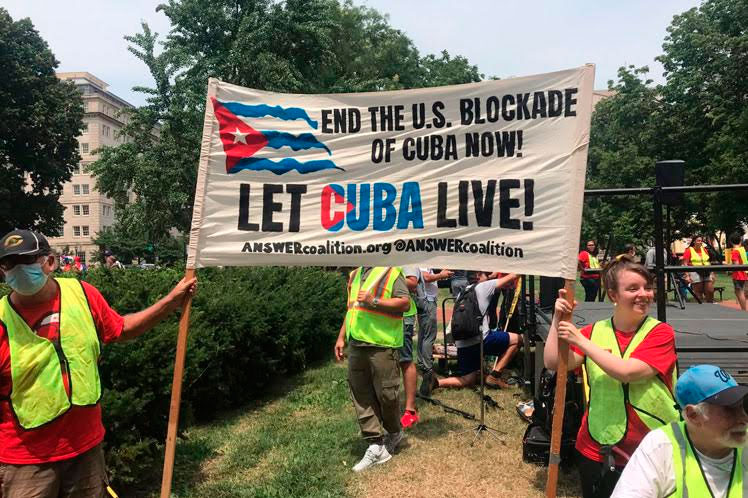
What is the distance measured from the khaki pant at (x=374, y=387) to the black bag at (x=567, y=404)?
1.18 meters

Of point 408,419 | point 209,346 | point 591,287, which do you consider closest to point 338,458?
point 408,419

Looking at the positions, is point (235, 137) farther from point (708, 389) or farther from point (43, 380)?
point (708, 389)

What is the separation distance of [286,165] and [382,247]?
30.0 inches

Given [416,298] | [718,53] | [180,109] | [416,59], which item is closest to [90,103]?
[416,59]

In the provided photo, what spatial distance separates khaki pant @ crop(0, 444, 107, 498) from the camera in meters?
2.45

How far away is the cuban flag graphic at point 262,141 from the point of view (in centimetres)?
337

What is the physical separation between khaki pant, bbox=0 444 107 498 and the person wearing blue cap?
227 cm

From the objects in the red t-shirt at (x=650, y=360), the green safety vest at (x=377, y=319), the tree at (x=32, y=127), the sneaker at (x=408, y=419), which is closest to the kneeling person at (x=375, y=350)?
the green safety vest at (x=377, y=319)

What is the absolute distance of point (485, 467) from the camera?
4660mm

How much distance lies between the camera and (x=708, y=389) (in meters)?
1.88

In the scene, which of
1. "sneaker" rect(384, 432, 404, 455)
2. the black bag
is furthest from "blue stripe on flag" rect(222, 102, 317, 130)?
"sneaker" rect(384, 432, 404, 455)

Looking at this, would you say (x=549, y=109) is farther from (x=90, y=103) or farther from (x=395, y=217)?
(x=90, y=103)

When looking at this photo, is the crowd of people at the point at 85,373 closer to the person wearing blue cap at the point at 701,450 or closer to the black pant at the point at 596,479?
the black pant at the point at 596,479

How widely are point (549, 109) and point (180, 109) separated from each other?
760 inches
